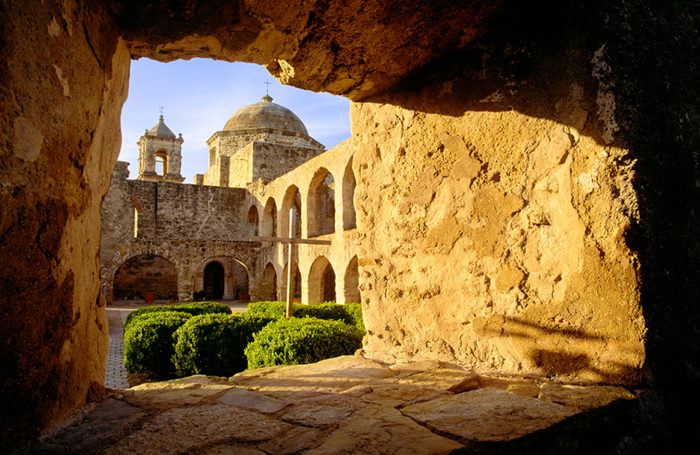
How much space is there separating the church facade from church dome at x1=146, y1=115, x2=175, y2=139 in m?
0.42

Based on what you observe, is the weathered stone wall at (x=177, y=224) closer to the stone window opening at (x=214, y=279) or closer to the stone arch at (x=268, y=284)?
the stone arch at (x=268, y=284)

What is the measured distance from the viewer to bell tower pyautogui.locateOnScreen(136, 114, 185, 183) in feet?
82.4

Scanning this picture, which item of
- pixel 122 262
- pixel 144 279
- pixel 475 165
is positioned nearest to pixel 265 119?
pixel 144 279

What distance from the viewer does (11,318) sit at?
3.76 feet

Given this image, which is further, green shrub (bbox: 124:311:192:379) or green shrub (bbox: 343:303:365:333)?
green shrub (bbox: 343:303:365:333)

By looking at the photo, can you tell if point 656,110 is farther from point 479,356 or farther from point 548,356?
point 479,356

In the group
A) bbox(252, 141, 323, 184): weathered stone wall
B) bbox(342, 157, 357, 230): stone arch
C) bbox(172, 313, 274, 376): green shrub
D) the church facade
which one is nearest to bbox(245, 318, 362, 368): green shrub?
bbox(172, 313, 274, 376): green shrub

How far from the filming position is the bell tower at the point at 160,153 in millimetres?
25125

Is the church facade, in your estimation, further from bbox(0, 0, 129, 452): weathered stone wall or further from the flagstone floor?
bbox(0, 0, 129, 452): weathered stone wall

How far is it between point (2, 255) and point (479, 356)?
1.91 m

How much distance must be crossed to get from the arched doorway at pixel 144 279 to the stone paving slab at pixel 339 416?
19.5 metres

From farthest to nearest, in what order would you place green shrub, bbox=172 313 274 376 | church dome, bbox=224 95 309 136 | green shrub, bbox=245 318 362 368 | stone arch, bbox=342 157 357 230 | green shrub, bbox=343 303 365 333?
church dome, bbox=224 95 309 136 < stone arch, bbox=342 157 357 230 < green shrub, bbox=343 303 365 333 < green shrub, bbox=172 313 274 376 < green shrub, bbox=245 318 362 368

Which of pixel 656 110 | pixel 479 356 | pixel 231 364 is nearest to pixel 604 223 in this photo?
pixel 656 110

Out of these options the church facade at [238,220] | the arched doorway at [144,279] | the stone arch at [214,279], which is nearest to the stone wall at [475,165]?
the church facade at [238,220]
